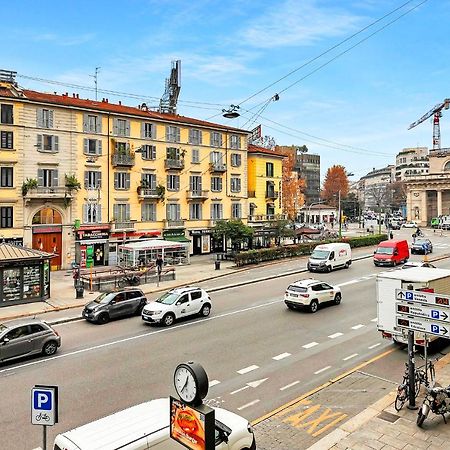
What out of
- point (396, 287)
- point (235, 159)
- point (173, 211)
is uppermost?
point (235, 159)

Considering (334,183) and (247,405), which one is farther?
(334,183)

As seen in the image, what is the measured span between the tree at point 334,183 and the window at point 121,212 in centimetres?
9095

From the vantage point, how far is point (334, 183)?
131 m

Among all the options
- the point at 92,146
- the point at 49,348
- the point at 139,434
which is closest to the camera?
the point at 139,434

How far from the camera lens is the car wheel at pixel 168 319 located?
66.4 feet

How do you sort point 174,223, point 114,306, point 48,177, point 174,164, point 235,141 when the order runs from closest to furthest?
point 114,306 < point 48,177 < point 174,164 < point 174,223 < point 235,141

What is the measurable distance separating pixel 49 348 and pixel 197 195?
109 feet

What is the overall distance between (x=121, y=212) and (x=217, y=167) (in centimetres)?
1251

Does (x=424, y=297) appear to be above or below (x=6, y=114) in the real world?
below

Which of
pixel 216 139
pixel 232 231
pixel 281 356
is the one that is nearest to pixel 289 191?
pixel 216 139

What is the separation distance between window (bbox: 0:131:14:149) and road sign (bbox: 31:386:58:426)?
1322 inches

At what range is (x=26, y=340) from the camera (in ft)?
51.5

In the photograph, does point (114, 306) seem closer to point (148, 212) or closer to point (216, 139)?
point (148, 212)

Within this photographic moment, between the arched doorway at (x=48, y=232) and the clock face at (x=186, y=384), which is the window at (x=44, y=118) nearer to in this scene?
the arched doorway at (x=48, y=232)
